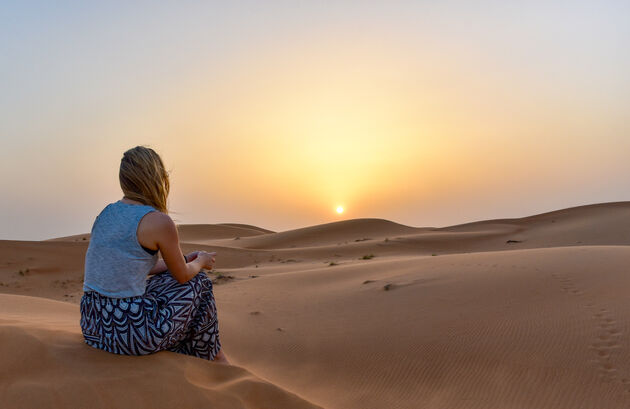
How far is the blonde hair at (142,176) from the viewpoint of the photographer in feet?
10.7

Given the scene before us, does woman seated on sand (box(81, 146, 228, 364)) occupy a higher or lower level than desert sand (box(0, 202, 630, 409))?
higher

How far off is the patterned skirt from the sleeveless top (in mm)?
87

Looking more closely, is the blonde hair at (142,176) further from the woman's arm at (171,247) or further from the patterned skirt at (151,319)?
the patterned skirt at (151,319)

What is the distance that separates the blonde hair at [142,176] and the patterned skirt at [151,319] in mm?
630

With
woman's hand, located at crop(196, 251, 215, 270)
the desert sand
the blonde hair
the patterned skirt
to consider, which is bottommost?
the desert sand

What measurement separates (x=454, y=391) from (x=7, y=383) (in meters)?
3.16

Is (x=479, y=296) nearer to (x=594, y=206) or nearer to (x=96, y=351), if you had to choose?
(x=96, y=351)

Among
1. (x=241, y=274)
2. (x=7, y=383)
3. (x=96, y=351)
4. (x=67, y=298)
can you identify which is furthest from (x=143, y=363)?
(x=241, y=274)

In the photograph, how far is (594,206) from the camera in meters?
34.2

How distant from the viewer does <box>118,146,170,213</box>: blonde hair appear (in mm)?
3268

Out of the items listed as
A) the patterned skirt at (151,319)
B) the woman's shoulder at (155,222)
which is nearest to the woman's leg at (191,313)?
the patterned skirt at (151,319)

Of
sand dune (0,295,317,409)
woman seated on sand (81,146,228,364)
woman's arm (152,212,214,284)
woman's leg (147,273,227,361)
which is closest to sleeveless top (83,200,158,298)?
woman seated on sand (81,146,228,364)

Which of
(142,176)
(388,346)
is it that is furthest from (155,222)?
(388,346)

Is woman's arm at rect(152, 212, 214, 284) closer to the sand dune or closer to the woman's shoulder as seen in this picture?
the woman's shoulder
